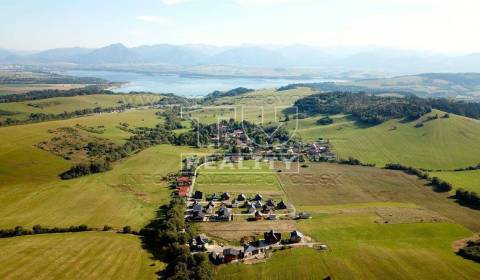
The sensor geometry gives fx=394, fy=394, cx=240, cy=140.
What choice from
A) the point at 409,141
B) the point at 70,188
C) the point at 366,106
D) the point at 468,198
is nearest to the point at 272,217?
the point at 468,198

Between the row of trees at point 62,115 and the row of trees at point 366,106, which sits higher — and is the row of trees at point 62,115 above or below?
below

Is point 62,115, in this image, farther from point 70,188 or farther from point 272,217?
point 272,217

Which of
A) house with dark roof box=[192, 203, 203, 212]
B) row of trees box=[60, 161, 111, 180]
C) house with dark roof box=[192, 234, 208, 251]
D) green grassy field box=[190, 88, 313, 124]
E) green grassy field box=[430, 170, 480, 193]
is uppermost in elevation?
green grassy field box=[190, 88, 313, 124]

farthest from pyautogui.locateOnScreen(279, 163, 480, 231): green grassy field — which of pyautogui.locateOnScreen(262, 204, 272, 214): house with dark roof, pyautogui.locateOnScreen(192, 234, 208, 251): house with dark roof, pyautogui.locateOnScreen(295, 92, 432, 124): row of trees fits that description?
pyautogui.locateOnScreen(295, 92, 432, 124): row of trees

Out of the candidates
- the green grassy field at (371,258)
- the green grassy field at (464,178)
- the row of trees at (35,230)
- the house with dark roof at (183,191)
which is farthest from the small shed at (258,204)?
the green grassy field at (464,178)

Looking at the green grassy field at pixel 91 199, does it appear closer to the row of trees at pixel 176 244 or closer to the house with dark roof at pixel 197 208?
the row of trees at pixel 176 244

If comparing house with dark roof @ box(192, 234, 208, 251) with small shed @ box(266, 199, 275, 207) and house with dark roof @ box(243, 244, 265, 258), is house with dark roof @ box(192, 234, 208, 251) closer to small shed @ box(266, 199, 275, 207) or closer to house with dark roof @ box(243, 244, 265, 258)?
house with dark roof @ box(243, 244, 265, 258)

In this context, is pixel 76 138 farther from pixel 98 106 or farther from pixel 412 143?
pixel 412 143
